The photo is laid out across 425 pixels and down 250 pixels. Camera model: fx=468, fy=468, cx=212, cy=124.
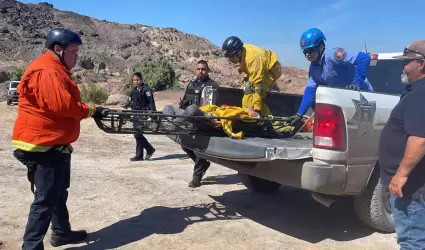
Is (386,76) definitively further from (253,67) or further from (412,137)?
(412,137)

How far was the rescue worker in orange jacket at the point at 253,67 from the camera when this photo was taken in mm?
5500

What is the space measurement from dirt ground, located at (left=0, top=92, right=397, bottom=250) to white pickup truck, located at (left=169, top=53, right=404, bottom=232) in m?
0.50

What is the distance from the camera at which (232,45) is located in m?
5.50

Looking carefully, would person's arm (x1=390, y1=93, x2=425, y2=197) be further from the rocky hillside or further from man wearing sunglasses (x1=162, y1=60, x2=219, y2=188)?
the rocky hillside

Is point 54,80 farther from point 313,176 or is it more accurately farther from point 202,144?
point 313,176

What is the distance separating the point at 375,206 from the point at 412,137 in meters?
1.78

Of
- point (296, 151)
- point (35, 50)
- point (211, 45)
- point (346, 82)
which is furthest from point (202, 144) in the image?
point (211, 45)

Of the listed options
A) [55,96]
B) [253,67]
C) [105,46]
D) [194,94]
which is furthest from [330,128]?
[105,46]

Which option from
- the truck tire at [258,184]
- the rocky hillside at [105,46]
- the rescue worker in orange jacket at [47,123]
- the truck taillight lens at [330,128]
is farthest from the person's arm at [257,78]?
the rocky hillside at [105,46]

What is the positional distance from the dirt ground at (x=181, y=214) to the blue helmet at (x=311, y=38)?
78.0 inches

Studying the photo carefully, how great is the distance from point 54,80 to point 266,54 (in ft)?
9.14

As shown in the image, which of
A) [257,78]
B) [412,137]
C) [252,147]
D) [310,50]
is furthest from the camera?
[310,50]

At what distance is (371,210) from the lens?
4.52 m

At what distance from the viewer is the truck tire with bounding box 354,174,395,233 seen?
445cm
